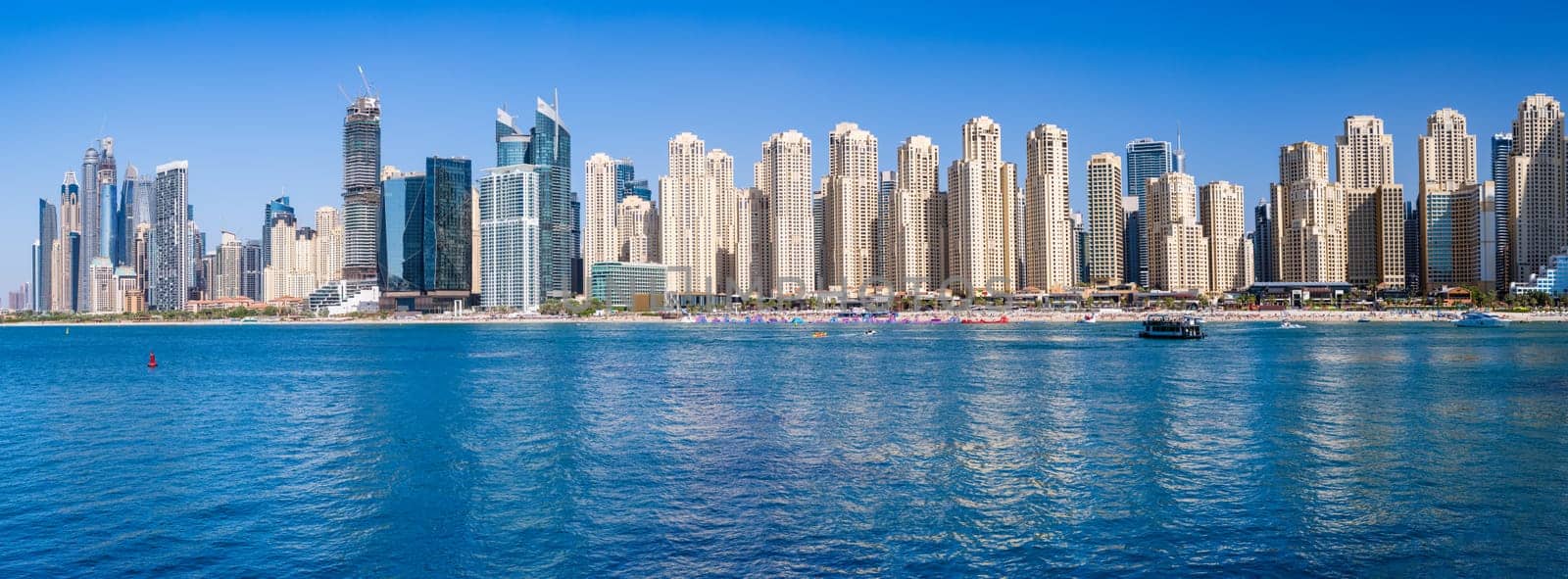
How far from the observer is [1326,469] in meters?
35.2

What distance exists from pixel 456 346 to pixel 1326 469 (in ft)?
362

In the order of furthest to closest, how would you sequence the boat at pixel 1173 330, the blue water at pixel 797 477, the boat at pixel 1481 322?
1. the boat at pixel 1481 322
2. the boat at pixel 1173 330
3. the blue water at pixel 797 477

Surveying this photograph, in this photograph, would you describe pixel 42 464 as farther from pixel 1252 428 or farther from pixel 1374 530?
pixel 1252 428

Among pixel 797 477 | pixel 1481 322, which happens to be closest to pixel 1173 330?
pixel 1481 322

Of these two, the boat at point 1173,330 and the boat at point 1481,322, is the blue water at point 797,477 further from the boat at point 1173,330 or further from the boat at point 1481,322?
the boat at point 1481,322

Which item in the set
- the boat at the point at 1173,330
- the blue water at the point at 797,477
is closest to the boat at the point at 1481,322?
the boat at the point at 1173,330

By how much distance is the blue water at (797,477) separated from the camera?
25031 millimetres

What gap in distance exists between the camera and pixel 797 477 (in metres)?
33.8

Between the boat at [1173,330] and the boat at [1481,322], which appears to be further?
the boat at [1481,322]

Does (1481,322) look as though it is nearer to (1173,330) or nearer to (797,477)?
(1173,330)

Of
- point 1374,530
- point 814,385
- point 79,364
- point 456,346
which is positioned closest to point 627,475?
point 1374,530

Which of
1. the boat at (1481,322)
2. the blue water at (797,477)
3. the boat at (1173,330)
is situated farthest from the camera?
the boat at (1481,322)

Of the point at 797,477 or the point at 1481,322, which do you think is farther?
the point at 1481,322

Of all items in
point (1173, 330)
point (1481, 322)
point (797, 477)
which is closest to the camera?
point (797, 477)
